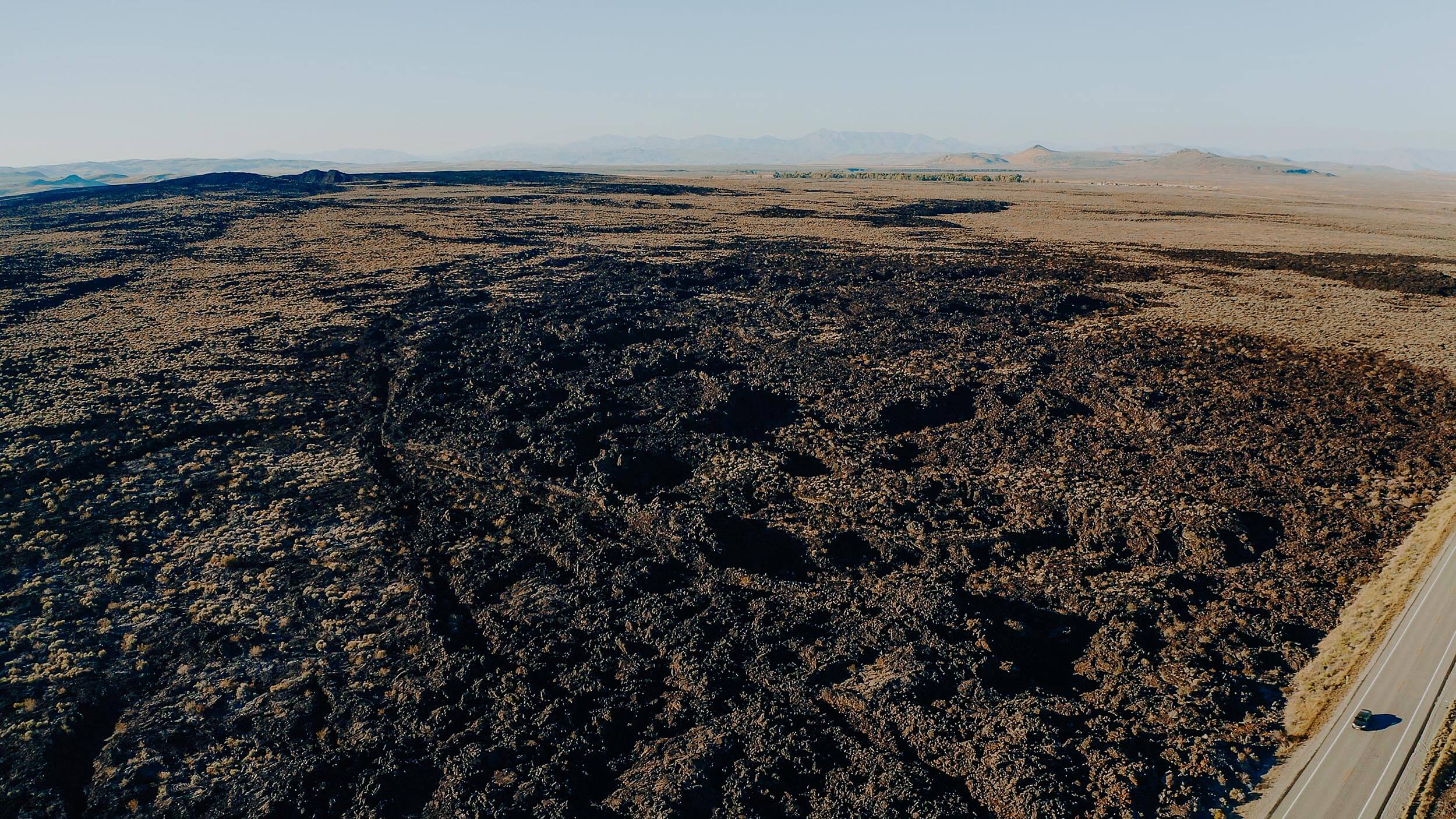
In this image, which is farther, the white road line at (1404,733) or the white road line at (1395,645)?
the white road line at (1395,645)

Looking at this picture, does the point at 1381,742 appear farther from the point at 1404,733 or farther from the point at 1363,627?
the point at 1363,627

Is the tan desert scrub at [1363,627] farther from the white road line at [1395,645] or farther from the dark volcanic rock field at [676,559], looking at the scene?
the dark volcanic rock field at [676,559]

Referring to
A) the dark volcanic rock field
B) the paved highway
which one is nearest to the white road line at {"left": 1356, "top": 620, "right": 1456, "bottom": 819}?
the paved highway

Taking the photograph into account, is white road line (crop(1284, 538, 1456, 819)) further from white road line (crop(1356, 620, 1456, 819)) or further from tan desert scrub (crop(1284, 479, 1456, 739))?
white road line (crop(1356, 620, 1456, 819))

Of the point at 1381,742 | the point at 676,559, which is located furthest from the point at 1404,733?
the point at 676,559

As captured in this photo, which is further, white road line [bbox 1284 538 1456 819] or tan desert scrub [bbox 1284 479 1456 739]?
tan desert scrub [bbox 1284 479 1456 739]

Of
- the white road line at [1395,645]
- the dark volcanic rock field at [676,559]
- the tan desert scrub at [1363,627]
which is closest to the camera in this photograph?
the white road line at [1395,645]

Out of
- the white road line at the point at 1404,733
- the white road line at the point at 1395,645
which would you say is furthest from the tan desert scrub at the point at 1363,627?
the white road line at the point at 1404,733
